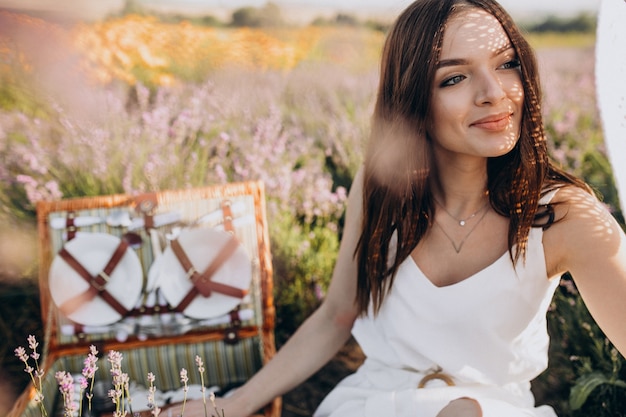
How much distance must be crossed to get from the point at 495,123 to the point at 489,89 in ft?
0.28

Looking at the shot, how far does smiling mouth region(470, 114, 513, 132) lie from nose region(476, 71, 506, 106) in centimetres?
4

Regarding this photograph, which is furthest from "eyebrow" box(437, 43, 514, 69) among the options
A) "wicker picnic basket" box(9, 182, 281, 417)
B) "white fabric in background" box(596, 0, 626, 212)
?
"wicker picnic basket" box(9, 182, 281, 417)

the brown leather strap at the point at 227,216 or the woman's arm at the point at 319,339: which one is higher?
the brown leather strap at the point at 227,216

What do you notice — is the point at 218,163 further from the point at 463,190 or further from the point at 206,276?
the point at 463,190

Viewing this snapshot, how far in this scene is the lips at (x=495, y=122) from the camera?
4.84ft

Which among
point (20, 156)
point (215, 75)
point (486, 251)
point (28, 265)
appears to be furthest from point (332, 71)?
point (486, 251)

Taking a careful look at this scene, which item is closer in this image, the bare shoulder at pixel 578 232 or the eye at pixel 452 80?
the bare shoulder at pixel 578 232

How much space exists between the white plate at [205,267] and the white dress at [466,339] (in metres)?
0.74

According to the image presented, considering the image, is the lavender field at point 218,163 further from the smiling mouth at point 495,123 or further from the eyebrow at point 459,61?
the eyebrow at point 459,61

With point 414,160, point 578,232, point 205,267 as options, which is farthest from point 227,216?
point 578,232

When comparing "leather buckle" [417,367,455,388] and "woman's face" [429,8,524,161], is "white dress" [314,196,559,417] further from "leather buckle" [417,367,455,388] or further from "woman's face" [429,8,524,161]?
"woman's face" [429,8,524,161]

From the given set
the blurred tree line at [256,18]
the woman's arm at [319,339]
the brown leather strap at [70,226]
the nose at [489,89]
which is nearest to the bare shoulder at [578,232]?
the nose at [489,89]

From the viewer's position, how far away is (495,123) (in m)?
1.48

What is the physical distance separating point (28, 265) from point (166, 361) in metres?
1.22
